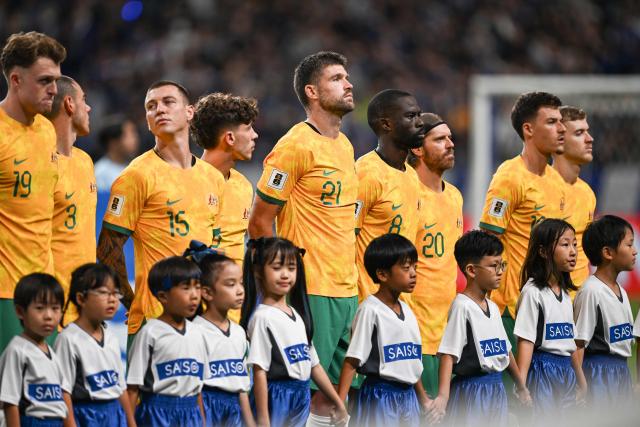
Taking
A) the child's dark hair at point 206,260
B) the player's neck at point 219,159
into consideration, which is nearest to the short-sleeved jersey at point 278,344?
the child's dark hair at point 206,260

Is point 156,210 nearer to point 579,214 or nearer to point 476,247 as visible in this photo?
point 476,247

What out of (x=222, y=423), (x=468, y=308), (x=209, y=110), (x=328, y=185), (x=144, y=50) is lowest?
(x=222, y=423)

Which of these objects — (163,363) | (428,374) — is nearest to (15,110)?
(163,363)

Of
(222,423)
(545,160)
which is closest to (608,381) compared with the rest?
(545,160)

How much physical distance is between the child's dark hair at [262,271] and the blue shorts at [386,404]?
1.61 feet

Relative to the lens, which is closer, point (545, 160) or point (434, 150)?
point (434, 150)

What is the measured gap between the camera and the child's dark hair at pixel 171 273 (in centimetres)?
643

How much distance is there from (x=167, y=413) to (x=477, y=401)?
2074mm

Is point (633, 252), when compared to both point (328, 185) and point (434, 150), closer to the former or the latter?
point (434, 150)

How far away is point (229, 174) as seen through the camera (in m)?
8.28

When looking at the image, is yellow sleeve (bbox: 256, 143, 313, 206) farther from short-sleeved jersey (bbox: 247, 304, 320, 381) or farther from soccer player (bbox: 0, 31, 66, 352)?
soccer player (bbox: 0, 31, 66, 352)

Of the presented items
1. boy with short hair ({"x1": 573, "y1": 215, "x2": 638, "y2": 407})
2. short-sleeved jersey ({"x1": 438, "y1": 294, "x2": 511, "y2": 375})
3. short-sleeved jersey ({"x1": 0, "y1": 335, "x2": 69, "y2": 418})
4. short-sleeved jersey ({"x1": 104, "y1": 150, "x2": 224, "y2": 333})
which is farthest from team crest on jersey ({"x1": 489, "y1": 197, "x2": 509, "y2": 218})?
short-sleeved jersey ({"x1": 0, "y1": 335, "x2": 69, "y2": 418})

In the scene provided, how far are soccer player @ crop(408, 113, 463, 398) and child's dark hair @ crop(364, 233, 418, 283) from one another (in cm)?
106

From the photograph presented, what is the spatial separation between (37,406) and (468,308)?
279cm
